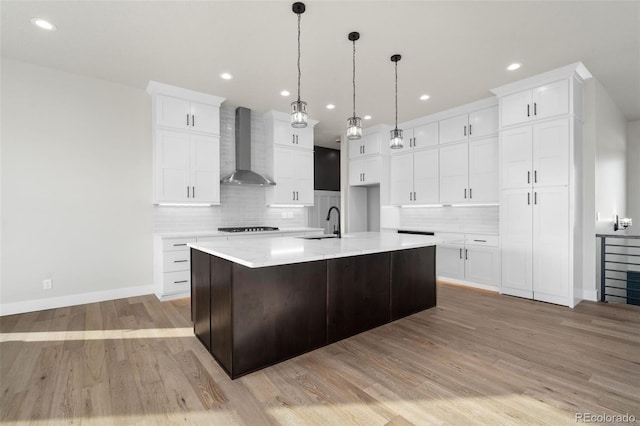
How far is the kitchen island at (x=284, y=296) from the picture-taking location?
2135mm

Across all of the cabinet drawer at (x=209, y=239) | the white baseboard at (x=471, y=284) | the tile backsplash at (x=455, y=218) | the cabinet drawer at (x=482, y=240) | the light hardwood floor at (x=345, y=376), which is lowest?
the light hardwood floor at (x=345, y=376)

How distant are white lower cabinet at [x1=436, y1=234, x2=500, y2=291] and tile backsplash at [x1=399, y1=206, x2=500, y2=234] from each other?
0.29 metres

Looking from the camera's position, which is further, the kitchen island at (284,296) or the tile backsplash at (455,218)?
the tile backsplash at (455,218)

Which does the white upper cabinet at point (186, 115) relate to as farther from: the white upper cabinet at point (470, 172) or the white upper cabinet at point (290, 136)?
the white upper cabinet at point (470, 172)

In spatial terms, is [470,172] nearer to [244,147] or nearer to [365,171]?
[365,171]

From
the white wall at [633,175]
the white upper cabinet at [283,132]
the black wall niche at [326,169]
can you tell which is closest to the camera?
the white upper cabinet at [283,132]

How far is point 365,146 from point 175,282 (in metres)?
4.42

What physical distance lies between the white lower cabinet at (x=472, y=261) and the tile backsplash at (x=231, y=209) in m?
2.74

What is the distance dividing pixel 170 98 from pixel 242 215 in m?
2.08

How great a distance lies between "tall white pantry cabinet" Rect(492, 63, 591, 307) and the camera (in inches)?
147

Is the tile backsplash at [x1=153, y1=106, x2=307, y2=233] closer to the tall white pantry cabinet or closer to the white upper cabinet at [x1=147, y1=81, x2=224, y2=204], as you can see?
the white upper cabinet at [x1=147, y1=81, x2=224, y2=204]

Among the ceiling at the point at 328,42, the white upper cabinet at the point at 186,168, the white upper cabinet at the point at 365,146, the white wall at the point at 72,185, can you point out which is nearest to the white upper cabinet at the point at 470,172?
the ceiling at the point at 328,42

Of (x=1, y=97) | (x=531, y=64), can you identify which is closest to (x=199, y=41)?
(x=1, y=97)

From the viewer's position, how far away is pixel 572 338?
2.80 m
